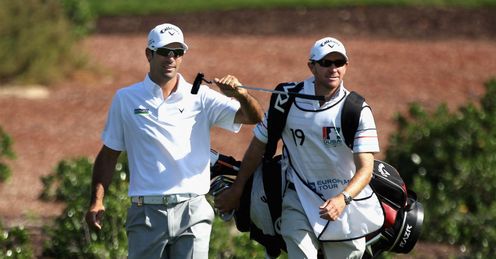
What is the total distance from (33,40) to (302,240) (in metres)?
12.5

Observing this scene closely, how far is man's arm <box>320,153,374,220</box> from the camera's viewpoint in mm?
6965

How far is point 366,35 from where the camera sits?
25.4m

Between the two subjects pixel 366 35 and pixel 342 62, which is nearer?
pixel 342 62

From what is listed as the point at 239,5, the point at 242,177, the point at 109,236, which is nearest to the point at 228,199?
the point at 242,177

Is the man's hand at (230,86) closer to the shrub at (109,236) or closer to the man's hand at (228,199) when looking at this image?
the man's hand at (228,199)

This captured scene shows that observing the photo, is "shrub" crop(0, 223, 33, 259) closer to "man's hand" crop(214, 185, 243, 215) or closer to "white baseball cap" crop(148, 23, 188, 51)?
"man's hand" crop(214, 185, 243, 215)

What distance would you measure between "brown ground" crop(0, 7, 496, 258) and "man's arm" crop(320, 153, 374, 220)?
441cm

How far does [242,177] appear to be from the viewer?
7.57 metres

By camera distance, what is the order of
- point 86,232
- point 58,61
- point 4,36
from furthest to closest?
point 58,61
point 4,36
point 86,232

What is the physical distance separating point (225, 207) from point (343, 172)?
0.76m

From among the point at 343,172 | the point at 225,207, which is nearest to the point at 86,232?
the point at 225,207

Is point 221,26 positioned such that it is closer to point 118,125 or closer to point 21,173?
point 21,173

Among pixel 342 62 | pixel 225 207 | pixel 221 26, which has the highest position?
pixel 342 62

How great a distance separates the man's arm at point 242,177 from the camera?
7.51 m
